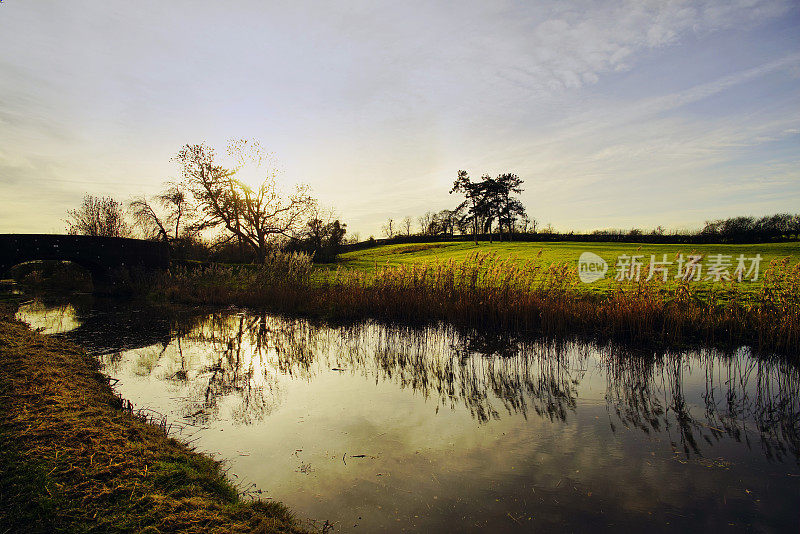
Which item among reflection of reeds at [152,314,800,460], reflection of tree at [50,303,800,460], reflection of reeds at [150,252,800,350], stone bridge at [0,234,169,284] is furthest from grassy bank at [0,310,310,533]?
stone bridge at [0,234,169,284]

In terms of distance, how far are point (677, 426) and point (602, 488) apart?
2.28 m

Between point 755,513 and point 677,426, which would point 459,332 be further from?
point 755,513

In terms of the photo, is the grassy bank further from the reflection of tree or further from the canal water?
the reflection of tree

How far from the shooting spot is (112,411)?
5066mm

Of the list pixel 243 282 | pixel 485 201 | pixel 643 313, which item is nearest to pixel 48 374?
pixel 643 313

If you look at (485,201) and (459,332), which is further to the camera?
(485,201)

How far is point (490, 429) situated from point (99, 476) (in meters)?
4.37

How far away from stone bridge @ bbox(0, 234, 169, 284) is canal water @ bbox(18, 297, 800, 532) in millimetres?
18322

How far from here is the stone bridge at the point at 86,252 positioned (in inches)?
875

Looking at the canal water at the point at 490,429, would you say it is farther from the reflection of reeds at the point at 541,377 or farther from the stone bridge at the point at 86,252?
the stone bridge at the point at 86,252

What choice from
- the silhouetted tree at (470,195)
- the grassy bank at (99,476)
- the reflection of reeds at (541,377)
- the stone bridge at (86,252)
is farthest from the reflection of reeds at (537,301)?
the silhouetted tree at (470,195)

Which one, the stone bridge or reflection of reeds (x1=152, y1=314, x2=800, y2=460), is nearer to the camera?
reflection of reeds (x1=152, y1=314, x2=800, y2=460)

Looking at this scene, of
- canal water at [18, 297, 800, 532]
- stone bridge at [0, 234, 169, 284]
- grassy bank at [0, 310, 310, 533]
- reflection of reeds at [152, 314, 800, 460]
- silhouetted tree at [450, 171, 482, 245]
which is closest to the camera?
grassy bank at [0, 310, 310, 533]

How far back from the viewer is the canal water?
375 centimetres
